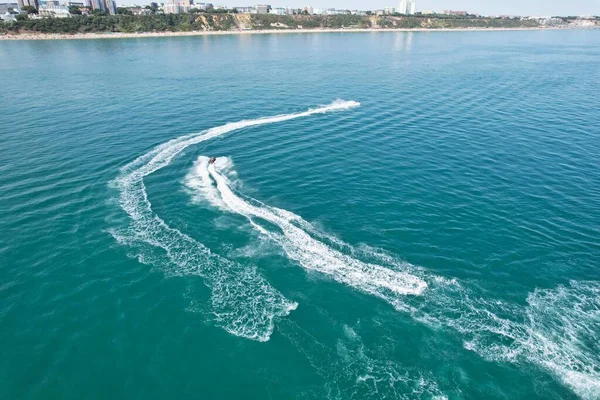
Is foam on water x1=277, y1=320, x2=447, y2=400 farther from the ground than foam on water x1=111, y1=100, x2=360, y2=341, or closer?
closer

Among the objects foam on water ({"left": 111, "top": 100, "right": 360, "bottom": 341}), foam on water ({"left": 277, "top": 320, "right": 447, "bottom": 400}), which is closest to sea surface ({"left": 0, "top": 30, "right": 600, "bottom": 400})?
foam on water ({"left": 277, "top": 320, "right": 447, "bottom": 400})

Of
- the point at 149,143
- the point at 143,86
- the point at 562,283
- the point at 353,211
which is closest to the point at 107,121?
the point at 149,143

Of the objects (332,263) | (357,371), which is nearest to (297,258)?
(332,263)

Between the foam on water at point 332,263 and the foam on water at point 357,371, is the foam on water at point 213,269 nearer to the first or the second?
the foam on water at point 357,371

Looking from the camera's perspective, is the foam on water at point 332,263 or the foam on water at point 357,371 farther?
the foam on water at point 332,263

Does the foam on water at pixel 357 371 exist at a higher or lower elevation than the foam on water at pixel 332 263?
lower

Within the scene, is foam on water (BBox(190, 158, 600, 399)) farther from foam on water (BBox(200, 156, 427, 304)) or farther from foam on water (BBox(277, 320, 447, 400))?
foam on water (BBox(277, 320, 447, 400))

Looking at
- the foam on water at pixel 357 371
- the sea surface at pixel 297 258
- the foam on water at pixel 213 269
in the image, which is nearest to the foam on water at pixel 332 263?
→ the sea surface at pixel 297 258
